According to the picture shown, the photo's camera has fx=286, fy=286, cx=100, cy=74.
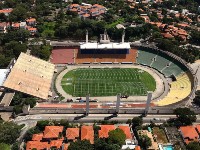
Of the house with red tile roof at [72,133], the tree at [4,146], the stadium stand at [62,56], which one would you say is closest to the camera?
the tree at [4,146]

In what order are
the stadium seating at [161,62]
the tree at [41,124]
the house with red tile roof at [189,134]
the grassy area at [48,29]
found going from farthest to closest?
the grassy area at [48,29]
the stadium seating at [161,62]
the tree at [41,124]
the house with red tile roof at [189,134]

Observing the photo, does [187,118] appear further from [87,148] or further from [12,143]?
[12,143]

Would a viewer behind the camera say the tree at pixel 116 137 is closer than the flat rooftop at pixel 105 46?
Yes

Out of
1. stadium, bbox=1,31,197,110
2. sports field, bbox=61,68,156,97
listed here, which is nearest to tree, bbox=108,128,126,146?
stadium, bbox=1,31,197,110

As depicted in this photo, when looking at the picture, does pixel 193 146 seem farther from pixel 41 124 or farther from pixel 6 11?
pixel 6 11

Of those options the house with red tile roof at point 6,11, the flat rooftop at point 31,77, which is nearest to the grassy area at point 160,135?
the flat rooftop at point 31,77

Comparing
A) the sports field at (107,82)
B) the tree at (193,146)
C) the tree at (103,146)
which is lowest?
the sports field at (107,82)

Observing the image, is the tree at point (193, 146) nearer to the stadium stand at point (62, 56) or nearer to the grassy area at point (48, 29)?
the stadium stand at point (62, 56)
